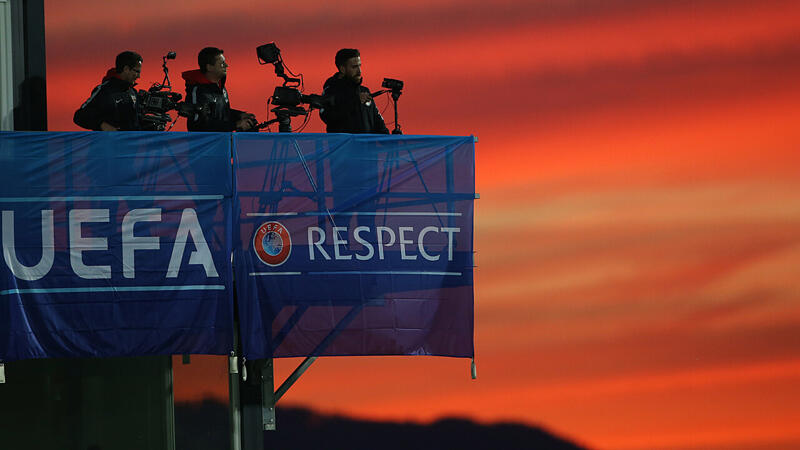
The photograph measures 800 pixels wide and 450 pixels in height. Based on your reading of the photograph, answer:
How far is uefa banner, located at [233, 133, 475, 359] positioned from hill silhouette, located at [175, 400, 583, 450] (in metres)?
7.99

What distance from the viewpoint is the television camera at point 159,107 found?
13492 millimetres

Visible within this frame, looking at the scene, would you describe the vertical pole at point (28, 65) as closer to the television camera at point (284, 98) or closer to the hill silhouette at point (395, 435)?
the television camera at point (284, 98)

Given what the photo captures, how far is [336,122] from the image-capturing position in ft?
47.3

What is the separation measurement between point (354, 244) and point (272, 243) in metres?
0.96

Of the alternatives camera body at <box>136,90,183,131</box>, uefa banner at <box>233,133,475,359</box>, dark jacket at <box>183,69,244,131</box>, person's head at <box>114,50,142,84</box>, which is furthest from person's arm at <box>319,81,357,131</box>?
person's head at <box>114,50,142,84</box>

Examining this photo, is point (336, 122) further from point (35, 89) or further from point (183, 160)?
point (35, 89)

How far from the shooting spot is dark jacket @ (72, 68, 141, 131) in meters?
13.5

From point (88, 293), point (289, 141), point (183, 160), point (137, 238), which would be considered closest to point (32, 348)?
point (88, 293)

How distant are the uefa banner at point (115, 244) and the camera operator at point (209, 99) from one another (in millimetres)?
448

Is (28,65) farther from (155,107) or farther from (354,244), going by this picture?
(354,244)

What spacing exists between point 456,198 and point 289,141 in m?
2.09

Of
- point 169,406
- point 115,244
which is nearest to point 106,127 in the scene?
point 115,244

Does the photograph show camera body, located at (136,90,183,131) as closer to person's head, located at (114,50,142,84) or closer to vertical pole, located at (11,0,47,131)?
person's head, located at (114,50,142,84)

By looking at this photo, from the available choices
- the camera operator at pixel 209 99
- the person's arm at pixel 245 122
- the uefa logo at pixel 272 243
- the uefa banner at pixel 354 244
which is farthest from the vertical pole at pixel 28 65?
the uefa logo at pixel 272 243
